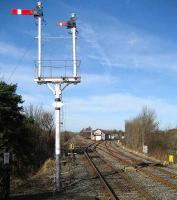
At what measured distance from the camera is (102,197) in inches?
607

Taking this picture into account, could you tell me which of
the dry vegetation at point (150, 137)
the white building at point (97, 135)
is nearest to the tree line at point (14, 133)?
the dry vegetation at point (150, 137)

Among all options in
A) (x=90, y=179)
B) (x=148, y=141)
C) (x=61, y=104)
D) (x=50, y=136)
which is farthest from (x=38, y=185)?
(x=148, y=141)

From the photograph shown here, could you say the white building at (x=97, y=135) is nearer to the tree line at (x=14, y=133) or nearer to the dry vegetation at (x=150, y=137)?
the dry vegetation at (x=150, y=137)

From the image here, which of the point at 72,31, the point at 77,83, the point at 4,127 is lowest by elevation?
the point at 4,127

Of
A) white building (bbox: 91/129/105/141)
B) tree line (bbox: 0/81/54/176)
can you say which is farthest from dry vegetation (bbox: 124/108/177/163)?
white building (bbox: 91/129/105/141)

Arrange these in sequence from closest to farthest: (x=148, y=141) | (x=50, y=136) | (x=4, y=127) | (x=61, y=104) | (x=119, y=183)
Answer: (x=61, y=104), (x=119, y=183), (x=4, y=127), (x=50, y=136), (x=148, y=141)

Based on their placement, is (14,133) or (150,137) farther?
(150,137)

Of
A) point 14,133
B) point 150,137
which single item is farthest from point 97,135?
point 14,133

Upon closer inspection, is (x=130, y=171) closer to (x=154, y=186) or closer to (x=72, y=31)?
(x=154, y=186)

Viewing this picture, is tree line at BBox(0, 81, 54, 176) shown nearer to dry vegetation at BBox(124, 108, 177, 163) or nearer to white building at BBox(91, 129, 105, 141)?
dry vegetation at BBox(124, 108, 177, 163)

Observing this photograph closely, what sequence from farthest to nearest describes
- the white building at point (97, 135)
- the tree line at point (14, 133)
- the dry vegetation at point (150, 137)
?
the white building at point (97, 135), the dry vegetation at point (150, 137), the tree line at point (14, 133)

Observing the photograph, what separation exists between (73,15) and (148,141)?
39.0 metres

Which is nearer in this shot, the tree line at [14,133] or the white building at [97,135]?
the tree line at [14,133]

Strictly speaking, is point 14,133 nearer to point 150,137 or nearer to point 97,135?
point 150,137
